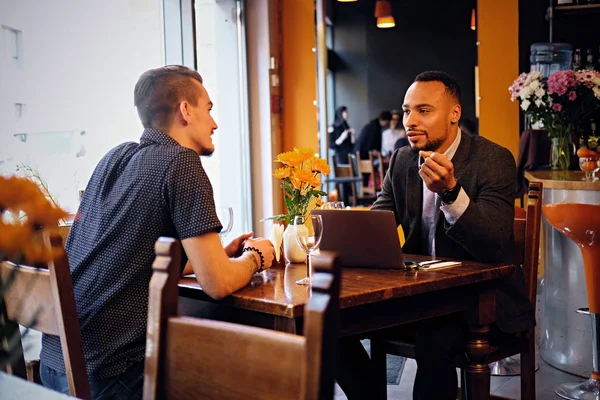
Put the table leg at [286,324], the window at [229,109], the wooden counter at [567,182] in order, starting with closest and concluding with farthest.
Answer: the table leg at [286,324] < the wooden counter at [567,182] < the window at [229,109]

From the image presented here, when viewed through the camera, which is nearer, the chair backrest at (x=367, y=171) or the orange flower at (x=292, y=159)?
the orange flower at (x=292, y=159)

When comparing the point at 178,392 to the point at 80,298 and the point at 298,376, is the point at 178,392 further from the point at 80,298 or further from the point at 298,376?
the point at 80,298

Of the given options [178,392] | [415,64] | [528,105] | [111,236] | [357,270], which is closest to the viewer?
[178,392]

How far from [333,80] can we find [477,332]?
12115 mm

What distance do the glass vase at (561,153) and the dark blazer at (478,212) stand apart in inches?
96.0

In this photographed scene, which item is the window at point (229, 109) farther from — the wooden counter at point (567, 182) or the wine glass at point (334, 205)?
the wine glass at point (334, 205)

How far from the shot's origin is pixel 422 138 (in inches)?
112

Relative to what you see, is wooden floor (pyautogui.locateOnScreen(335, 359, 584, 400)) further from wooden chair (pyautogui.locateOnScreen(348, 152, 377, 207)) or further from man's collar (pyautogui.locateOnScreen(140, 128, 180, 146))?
wooden chair (pyautogui.locateOnScreen(348, 152, 377, 207))

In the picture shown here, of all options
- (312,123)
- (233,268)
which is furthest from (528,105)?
(233,268)

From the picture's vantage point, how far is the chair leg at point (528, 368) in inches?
106

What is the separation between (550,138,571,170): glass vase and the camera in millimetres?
5004

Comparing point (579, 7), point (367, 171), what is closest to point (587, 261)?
point (579, 7)

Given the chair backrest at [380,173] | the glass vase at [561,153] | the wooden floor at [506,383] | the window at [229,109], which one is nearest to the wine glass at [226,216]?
the wooden floor at [506,383]

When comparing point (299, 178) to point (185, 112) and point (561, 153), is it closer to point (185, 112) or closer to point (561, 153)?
point (185, 112)
